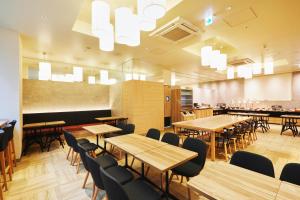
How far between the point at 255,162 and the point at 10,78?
5038 millimetres

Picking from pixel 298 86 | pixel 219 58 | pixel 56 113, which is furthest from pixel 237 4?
pixel 298 86

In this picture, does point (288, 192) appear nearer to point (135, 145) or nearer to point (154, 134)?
point (135, 145)

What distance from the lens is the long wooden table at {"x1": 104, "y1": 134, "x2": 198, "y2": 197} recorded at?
1642 mm

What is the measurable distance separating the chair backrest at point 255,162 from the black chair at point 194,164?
516mm

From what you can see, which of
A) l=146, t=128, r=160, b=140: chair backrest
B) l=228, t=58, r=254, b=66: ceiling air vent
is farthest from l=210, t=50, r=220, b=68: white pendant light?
l=146, t=128, r=160, b=140: chair backrest

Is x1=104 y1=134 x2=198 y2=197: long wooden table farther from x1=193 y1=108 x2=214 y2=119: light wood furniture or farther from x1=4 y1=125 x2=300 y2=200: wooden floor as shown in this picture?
x1=193 y1=108 x2=214 y2=119: light wood furniture

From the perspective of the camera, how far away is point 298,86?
8500 millimetres

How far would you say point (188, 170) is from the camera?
207cm

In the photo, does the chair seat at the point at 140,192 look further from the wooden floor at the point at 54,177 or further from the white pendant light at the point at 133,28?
the white pendant light at the point at 133,28

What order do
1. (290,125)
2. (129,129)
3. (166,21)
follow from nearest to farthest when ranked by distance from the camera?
1. (166,21)
2. (129,129)
3. (290,125)

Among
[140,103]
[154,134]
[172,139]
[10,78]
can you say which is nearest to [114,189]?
[172,139]

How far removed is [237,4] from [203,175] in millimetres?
3007

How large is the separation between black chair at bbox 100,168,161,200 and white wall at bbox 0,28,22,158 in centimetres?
355

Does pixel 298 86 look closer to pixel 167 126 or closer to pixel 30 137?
pixel 167 126
